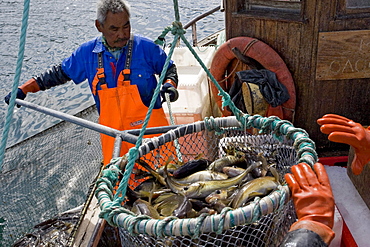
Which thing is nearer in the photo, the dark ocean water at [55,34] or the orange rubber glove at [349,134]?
the orange rubber glove at [349,134]

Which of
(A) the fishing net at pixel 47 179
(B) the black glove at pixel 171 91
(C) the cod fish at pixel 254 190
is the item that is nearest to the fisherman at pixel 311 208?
(C) the cod fish at pixel 254 190

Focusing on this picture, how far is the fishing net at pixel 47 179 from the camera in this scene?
4572 millimetres

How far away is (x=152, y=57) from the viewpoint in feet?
13.2

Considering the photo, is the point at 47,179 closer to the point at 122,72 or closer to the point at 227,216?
the point at 122,72

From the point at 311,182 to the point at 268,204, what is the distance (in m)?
0.25

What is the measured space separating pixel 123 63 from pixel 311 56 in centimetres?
203

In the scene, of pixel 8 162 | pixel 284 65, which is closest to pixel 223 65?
pixel 284 65

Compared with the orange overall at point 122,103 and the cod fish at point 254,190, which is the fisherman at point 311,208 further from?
the orange overall at point 122,103

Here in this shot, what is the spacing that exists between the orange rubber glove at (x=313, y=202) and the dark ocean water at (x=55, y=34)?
8422mm

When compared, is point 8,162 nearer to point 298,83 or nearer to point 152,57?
point 152,57

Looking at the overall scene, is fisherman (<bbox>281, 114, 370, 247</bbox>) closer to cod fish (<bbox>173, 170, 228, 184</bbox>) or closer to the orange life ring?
cod fish (<bbox>173, 170, 228, 184</bbox>)

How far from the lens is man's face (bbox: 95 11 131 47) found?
3.73 metres

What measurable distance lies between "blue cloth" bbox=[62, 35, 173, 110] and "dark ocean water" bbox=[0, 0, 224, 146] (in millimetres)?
5667

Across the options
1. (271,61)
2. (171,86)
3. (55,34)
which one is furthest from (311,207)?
(55,34)
